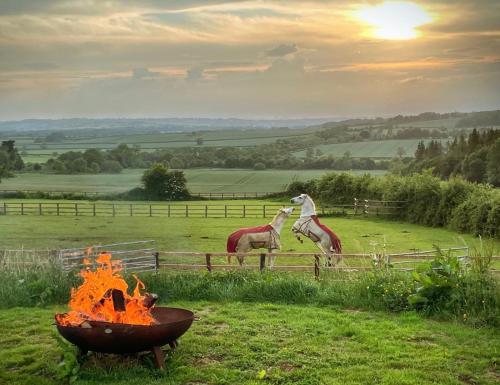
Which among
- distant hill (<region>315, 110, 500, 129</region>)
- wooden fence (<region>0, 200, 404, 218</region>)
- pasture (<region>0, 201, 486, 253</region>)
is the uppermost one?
distant hill (<region>315, 110, 500, 129</region>)

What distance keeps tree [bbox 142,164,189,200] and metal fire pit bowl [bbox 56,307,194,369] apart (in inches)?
400

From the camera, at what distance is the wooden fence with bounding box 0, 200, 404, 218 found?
16.5 m

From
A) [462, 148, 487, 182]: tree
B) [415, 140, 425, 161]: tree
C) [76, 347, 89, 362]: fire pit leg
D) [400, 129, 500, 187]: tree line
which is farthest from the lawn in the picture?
[415, 140, 425, 161]: tree

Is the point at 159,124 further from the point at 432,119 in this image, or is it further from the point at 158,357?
the point at 158,357

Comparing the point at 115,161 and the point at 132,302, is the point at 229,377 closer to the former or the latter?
the point at 132,302

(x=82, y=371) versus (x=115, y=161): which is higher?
(x=115, y=161)

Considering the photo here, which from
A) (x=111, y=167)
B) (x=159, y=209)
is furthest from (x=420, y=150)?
(x=111, y=167)

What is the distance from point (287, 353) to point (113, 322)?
6.43 feet

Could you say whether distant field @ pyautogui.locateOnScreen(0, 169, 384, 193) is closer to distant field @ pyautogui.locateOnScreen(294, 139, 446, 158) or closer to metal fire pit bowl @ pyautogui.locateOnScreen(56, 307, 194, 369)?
distant field @ pyautogui.locateOnScreen(294, 139, 446, 158)

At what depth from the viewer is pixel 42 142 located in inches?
691

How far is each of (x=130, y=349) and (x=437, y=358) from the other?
3263mm

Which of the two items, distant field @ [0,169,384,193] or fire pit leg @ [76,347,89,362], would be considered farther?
distant field @ [0,169,384,193]

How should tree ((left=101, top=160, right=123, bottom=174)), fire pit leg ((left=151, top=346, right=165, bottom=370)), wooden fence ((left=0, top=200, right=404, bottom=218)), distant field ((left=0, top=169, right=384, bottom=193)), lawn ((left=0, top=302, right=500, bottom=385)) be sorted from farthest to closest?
1. tree ((left=101, top=160, right=123, bottom=174))
2. wooden fence ((left=0, top=200, right=404, bottom=218))
3. distant field ((left=0, top=169, right=384, bottom=193))
4. fire pit leg ((left=151, top=346, right=165, bottom=370))
5. lawn ((left=0, top=302, right=500, bottom=385))

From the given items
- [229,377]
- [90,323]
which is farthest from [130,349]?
[229,377]
